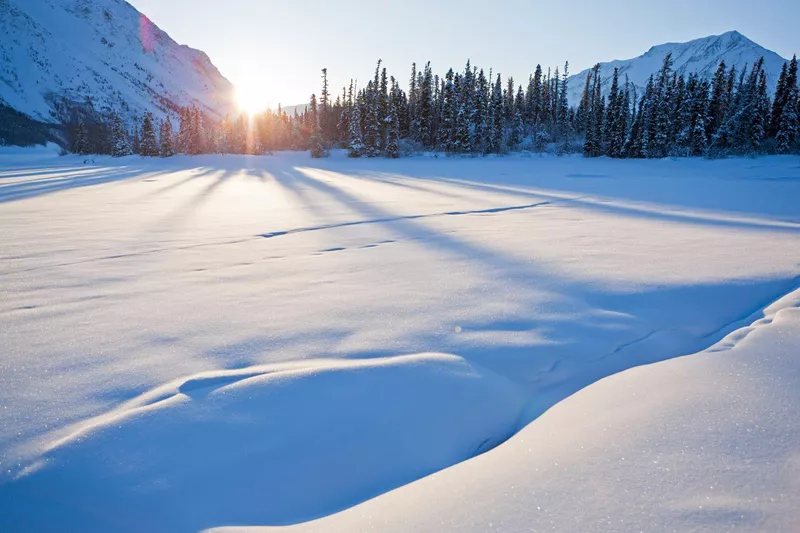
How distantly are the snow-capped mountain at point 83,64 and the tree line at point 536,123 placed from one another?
272 feet

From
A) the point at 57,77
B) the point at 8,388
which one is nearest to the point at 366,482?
the point at 8,388

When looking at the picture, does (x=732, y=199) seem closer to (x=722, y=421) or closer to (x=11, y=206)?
(x=722, y=421)

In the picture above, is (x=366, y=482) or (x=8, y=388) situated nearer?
(x=366, y=482)

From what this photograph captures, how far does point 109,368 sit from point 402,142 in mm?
37692

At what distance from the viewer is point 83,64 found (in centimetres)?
12600

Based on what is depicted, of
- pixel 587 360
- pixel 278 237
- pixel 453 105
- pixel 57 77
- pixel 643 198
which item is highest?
pixel 57 77

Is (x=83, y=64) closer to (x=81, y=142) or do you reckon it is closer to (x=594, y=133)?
(x=81, y=142)

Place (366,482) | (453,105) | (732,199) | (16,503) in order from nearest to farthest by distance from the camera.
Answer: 1. (16,503)
2. (366,482)
3. (732,199)
4. (453,105)

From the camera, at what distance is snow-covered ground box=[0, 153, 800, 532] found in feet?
3.51

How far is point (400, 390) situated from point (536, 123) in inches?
1912

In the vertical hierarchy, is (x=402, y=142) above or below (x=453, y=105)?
below

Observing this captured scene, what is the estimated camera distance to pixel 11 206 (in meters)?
7.04

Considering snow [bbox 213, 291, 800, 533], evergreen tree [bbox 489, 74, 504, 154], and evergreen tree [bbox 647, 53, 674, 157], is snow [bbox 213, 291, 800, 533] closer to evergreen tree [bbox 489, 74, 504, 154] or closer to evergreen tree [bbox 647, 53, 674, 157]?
evergreen tree [bbox 647, 53, 674, 157]

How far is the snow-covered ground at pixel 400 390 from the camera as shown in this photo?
1.07m
